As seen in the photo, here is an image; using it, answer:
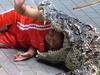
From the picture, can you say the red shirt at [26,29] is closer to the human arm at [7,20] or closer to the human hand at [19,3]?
the human arm at [7,20]

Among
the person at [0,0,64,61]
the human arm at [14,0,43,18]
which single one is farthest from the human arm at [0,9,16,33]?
the human arm at [14,0,43,18]

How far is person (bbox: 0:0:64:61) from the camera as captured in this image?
280 centimetres

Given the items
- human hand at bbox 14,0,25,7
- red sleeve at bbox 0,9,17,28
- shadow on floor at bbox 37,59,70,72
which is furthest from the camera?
red sleeve at bbox 0,9,17,28

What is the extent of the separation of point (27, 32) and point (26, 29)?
3cm

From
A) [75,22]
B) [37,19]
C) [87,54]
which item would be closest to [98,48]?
[87,54]

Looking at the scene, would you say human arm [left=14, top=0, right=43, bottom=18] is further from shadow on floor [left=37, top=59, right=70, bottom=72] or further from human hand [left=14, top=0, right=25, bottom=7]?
shadow on floor [left=37, top=59, right=70, bottom=72]

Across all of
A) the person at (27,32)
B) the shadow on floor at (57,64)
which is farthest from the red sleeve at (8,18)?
the shadow on floor at (57,64)

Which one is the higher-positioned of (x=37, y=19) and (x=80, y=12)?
(x=37, y=19)

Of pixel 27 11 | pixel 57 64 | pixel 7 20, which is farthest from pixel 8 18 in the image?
pixel 57 64

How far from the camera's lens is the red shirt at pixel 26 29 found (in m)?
2.92

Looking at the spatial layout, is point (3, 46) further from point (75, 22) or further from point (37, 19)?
point (75, 22)

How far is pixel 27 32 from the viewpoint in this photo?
2.98 meters

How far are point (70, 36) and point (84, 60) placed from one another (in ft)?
0.74

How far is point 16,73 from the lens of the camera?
2.75 meters
